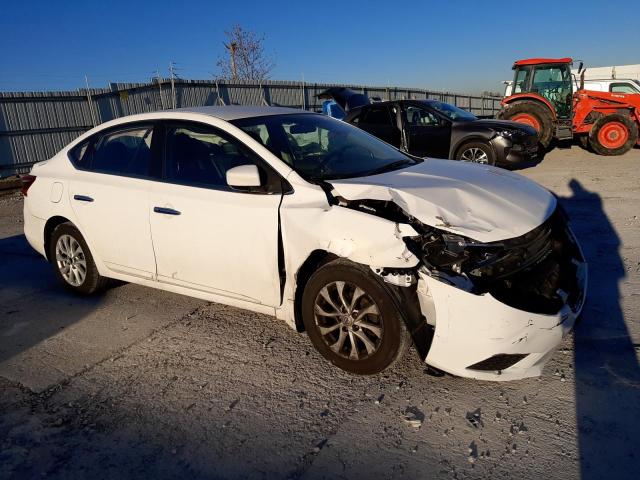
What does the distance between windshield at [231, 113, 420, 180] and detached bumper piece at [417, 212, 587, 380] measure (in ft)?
3.90

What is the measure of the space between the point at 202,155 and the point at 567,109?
12590 millimetres

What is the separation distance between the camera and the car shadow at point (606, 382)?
7.48 ft

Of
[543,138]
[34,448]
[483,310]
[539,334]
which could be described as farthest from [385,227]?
[543,138]

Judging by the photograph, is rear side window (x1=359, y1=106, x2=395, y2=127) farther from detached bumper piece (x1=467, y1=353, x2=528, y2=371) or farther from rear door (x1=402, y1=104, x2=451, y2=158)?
detached bumper piece (x1=467, y1=353, x2=528, y2=371)

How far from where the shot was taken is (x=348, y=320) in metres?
2.99

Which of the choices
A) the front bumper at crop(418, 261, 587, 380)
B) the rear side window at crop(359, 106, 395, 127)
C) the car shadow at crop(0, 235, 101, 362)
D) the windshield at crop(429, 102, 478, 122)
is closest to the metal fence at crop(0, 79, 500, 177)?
the rear side window at crop(359, 106, 395, 127)

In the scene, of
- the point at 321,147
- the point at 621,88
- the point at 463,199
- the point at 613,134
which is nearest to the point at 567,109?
the point at 613,134

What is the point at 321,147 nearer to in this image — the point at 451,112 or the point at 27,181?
the point at 27,181

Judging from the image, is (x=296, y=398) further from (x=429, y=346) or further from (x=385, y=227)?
A: (x=385, y=227)

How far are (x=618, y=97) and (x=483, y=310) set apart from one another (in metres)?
12.7

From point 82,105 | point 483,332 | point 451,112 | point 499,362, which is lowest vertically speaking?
point 499,362

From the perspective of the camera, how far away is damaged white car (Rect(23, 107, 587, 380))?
2.69 m

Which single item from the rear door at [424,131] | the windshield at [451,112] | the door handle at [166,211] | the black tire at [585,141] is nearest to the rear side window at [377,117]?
the rear door at [424,131]

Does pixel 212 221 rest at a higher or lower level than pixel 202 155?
lower
